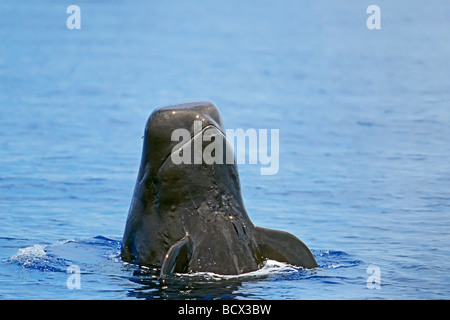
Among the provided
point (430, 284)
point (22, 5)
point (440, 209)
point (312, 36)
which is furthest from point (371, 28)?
point (430, 284)

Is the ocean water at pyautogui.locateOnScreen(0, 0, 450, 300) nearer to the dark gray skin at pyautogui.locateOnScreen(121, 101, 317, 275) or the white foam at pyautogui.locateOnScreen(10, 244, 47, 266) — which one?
the white foam at pyautogui.locateOnScreen(10, 244, 47, 266)

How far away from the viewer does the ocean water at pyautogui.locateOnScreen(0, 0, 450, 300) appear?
1097 cm

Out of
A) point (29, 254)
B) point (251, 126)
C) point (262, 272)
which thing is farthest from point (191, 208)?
point (251, 126)

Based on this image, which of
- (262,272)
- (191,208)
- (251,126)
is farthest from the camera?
(251,126)

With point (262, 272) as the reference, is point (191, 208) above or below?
above

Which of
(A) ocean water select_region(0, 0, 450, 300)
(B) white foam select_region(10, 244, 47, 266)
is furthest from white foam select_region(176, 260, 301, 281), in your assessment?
(B) white foam select_region(10, 244, 47, 266)

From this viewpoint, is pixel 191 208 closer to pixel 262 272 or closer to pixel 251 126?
pixel 262 272

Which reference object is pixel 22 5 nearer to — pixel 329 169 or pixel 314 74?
pixel 314 74

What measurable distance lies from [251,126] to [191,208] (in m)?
10.2

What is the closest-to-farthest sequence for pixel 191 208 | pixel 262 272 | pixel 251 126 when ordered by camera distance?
pixel 191 208 → pixel 262 272 → pixel 251 126

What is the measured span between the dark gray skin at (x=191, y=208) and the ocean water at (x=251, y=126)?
20 cm

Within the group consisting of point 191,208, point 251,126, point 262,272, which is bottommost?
point 262,272

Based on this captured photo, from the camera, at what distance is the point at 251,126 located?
2042 centimetres

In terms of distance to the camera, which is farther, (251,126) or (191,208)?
(251,126)
